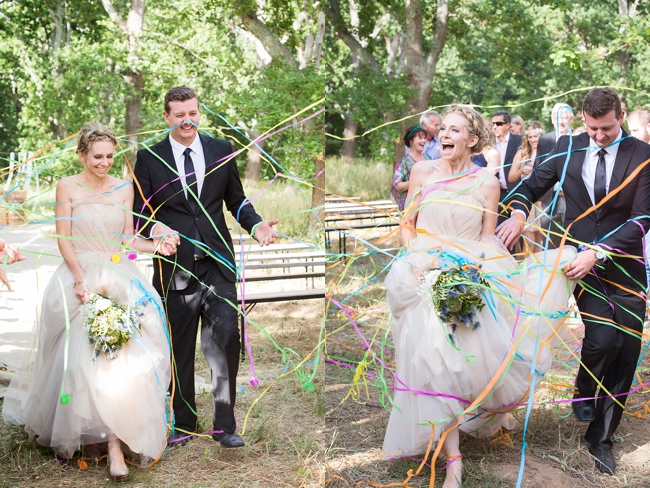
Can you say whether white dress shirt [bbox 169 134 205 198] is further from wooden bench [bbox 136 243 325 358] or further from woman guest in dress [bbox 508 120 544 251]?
woman guest in dress [bbox 508 120 544 251]

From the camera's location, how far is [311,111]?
3459mm

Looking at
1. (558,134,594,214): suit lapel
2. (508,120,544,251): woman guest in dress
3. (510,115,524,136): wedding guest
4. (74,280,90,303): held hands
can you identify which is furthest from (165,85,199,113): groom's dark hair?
(510,115,524,136): wedding guest

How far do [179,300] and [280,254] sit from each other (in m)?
0.68

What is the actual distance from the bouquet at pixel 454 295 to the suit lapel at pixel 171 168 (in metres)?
1.29

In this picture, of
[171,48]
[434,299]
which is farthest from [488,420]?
[171,48]

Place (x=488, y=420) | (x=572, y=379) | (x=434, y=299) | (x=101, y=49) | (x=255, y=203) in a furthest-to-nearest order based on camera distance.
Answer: (x=572, y=379)
(x=101, y=49)
(x=255, y=203)
(x=488, y=420)
(x=434, y=299)

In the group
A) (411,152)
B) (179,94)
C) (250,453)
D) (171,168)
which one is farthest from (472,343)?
(411,152)

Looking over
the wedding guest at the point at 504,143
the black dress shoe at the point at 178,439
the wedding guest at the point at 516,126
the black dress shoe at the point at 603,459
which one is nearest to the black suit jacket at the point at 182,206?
the black dress shoe at the point at 178,439

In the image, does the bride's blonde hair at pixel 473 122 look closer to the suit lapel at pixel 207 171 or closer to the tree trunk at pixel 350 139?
the tree trunk at pixel 350 139

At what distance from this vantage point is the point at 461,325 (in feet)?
10.3

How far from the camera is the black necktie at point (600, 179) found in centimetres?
344

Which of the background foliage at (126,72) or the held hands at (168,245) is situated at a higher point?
the background foliage at (126,72)

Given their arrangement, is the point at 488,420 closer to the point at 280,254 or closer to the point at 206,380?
the point at 280,254

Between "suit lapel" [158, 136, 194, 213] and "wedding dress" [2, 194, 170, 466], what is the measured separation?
1.07ft
